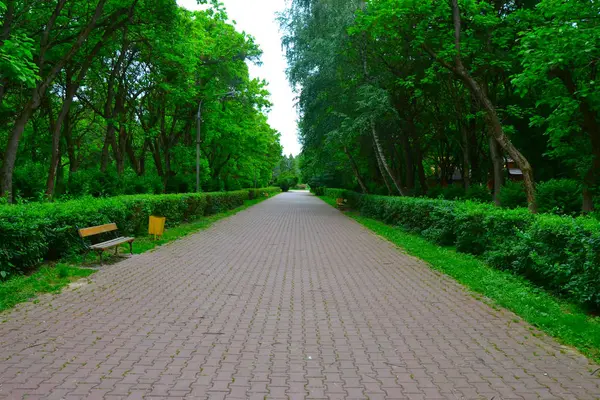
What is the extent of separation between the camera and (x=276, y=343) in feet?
15.6

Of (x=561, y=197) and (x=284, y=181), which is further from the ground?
(x=284, y=181)

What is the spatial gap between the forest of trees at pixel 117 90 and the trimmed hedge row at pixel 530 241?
10203 millimetres

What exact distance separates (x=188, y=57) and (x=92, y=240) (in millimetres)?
11067

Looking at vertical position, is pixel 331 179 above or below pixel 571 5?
below

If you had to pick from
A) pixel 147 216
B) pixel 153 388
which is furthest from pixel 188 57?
pixel 153 388

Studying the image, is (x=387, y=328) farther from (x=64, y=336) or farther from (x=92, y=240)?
(x=92, y=240)

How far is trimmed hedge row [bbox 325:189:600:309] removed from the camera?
592cm

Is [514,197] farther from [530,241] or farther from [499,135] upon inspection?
[530,241]

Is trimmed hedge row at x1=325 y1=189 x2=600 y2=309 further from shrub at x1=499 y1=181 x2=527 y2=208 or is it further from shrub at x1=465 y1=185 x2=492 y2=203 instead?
shrub at x1=465 y1=185 x2=492 y2=203

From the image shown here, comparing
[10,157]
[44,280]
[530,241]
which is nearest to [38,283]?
[44,280]

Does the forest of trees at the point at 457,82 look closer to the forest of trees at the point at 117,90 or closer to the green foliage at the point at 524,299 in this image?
the green foliage at the point at 524,299

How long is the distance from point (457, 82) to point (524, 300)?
57.4 feet

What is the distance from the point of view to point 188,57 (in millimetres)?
18984

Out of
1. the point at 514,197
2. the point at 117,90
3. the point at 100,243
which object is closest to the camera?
the point at 100,243
